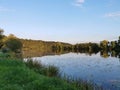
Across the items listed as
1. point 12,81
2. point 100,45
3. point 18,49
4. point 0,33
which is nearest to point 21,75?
point 12,81

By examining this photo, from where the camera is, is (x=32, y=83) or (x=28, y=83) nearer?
(x=32, y=83)

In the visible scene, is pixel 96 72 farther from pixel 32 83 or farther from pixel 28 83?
pixel 32 83

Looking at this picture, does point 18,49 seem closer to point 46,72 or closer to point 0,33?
point 0,33

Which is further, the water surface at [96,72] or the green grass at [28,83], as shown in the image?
the water surface at [96,72]

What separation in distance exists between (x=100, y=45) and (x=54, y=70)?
143657 millimetres

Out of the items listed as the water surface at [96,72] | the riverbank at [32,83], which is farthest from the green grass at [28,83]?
the water surface at [96,72]

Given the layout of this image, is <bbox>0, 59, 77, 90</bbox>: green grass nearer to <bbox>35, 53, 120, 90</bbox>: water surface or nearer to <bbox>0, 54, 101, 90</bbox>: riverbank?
<bbox>0, 54, 101, 90</bbox>: riverbank

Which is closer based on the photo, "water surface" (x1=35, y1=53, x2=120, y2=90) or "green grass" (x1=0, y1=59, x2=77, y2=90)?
"green grass" (x1=0, y1=59, x2=77, y2=90)

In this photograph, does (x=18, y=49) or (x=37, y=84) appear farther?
(x=18, y=49)

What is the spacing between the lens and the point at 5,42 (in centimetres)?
8156

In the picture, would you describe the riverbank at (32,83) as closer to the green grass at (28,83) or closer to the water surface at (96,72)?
the green grass at (28,83)

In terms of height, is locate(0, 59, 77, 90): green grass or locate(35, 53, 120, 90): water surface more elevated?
locate(0, 59, 77, 90): green grass

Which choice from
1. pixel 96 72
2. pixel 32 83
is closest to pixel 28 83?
pixel 32 83

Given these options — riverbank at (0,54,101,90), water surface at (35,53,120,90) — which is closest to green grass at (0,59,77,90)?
riverbank at (0,54,101,90)
